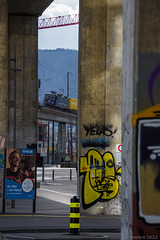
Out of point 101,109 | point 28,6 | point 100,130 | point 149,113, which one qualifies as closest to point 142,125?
point 149,113

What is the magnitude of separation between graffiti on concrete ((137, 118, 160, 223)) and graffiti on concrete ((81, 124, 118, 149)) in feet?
43.6

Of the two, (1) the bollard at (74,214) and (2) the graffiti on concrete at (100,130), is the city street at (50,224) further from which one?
(2) the graffiti on concrete at (100,130)

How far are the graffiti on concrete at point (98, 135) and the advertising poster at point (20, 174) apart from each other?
195 cm

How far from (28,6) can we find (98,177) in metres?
24.5

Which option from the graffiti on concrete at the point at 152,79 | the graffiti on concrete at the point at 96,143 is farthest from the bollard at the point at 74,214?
the graffiti on concrete at the point at 96,143

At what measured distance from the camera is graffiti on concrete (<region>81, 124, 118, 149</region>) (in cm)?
2153

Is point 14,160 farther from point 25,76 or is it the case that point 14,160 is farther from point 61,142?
point 61,142

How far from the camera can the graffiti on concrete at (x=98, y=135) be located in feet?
70.6

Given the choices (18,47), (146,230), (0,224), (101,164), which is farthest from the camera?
(18,47)

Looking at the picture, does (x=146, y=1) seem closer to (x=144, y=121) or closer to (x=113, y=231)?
(x=144, y=121)

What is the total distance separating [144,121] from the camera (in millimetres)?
8195

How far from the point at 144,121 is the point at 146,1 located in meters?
1.62

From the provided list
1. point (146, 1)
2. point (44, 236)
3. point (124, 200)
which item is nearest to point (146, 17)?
point (146, 1)

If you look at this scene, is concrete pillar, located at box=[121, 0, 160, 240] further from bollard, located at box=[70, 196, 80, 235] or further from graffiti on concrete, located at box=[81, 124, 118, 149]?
graffiti on concrete, located at box=[81, 124, 118, 149]
